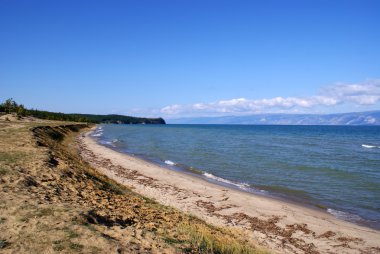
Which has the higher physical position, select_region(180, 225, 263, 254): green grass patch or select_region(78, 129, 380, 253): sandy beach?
select_region(180, 225, 263, 254): green grass patch

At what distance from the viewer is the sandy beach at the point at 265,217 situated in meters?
11.3

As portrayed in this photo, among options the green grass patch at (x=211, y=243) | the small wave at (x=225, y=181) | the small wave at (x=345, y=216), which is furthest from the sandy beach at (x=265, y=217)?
the green grass patch at (x=211, y=243)

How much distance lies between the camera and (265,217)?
14.0 metres

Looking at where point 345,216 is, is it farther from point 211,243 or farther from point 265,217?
point 211,243

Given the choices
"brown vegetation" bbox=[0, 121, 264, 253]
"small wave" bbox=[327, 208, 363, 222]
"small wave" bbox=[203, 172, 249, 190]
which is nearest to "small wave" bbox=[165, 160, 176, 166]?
"small wave" bbox=[203, 172, 249, 190]

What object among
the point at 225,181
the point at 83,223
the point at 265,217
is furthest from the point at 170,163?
the point at 83,223

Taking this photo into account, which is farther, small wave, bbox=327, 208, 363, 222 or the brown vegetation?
small wave, bbox=327, 208, 363, 222

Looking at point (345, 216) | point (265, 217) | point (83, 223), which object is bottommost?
point (345, 216)

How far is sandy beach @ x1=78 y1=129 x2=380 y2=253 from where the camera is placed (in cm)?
1127

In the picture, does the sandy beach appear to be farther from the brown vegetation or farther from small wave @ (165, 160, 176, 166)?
small wave @ (165, 160, 176, 166)

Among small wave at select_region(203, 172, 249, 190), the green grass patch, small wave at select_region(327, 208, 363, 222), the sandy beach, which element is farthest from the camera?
small wave at select_region(203, 172, 249, 190)

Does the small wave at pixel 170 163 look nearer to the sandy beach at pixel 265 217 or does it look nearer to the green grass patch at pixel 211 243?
the sandy beach at pixel 265 217

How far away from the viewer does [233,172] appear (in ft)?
87.4

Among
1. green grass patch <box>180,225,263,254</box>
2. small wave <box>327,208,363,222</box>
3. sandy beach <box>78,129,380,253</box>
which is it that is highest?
green grass patch <box>180,225,263,254</box>
